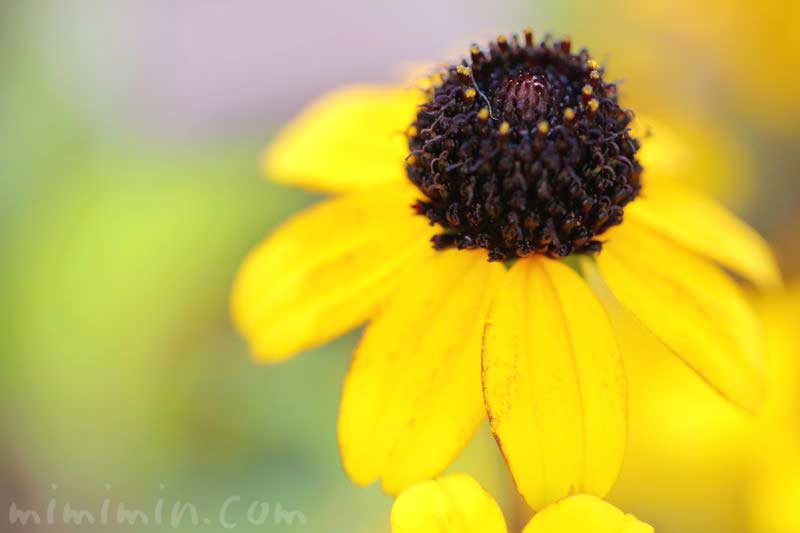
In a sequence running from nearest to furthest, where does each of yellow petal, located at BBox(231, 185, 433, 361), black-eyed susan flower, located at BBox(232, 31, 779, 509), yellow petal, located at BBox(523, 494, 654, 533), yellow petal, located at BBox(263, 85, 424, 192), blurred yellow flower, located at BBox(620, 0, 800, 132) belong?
1. yellow petal, located at BBox(523, 494, 654, 533)
2. black-eyed susan flower, located at BBox(232, 31, 779, 509)
3. yellow petal, located at BBox(231, 185, 433, 361)
4. yellow petal, located at BBox(263, 85, 424, 192)
5. blurred yellow flower, located at BBox(620, 0, 800, 132)

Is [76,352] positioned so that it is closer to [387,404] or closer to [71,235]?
[71,235]

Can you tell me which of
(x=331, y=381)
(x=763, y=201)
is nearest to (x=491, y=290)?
(x=331, y=381)

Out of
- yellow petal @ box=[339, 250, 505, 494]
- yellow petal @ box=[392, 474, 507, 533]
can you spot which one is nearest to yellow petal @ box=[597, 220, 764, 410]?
yellow petal @ box=[339, 250, 505, 494]

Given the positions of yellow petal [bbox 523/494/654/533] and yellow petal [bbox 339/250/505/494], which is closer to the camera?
yellow petal [bbox 523/494/654/533]

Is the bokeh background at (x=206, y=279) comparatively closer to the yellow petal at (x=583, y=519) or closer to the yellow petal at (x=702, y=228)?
the yellow petal at (x=702, y=228)

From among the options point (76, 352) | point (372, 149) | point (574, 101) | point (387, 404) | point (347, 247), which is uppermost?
point (574, 101)

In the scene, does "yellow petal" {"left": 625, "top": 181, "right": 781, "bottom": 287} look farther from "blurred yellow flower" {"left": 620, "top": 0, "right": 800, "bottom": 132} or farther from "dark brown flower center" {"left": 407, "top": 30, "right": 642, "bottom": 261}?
"blurred yellow flower" {"left": 620, "top": 0, "right": 800, "bottom": 132}
